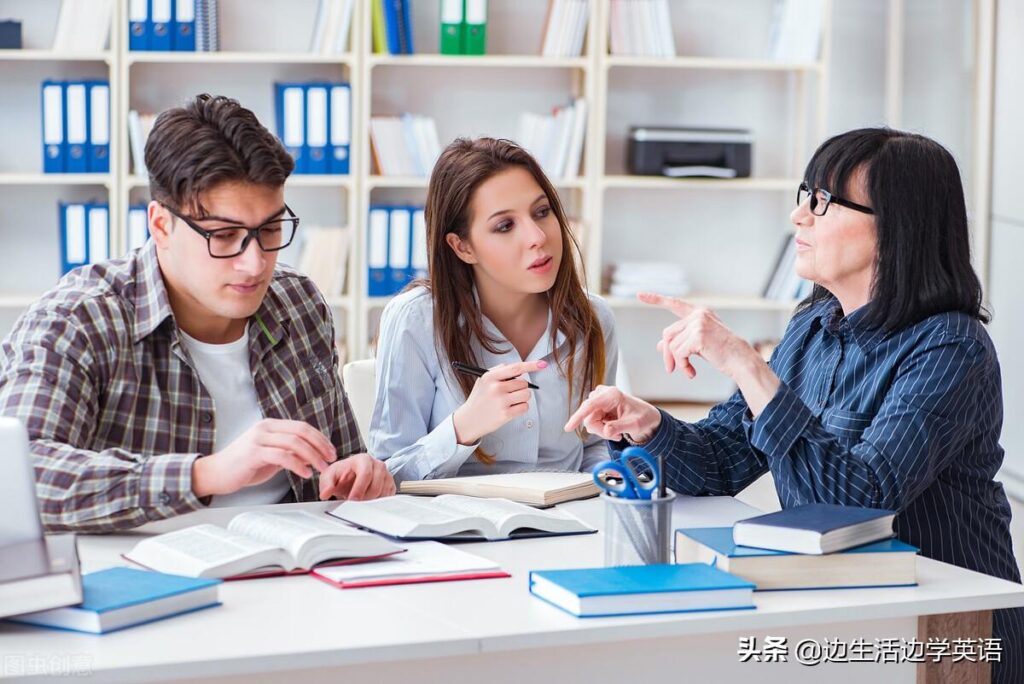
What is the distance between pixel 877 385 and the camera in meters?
1.81

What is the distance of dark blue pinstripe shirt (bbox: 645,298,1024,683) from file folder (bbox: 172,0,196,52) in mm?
2823

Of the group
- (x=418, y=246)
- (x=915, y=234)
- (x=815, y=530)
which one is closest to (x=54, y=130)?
A: (x=418, y=246)

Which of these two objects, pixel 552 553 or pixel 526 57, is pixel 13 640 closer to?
pixel 552 553

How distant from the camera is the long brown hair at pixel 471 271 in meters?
2.36

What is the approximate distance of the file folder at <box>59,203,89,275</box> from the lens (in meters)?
4.20

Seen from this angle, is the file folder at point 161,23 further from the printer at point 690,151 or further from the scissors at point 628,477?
the scissors at point 628,477

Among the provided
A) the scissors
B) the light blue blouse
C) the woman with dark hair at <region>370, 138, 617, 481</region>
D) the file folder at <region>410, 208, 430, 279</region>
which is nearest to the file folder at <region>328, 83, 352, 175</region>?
the file folder at <region>410, 208, 430, 279</region>

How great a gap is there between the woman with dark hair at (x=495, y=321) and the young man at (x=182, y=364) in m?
0.30

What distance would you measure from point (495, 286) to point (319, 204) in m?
2.27

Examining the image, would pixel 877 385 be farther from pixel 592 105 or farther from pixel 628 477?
pixel 592 105

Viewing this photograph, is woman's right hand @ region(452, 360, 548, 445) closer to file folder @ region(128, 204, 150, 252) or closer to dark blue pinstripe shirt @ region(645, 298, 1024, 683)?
dark blue pinstripe shirt @ region(645, 298, 1024, 683)

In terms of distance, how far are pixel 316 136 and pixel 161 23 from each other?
0.62m

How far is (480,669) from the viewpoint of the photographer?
1.33 m

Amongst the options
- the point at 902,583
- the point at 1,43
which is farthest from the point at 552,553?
the point at 1,43
